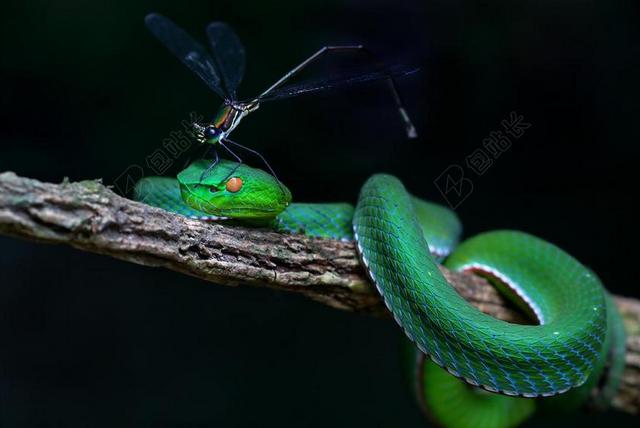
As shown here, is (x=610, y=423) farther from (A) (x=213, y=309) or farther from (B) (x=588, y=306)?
(A) (x=213, y=309)

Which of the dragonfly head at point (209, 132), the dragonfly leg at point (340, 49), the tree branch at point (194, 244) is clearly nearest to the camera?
the tree branch at point (194, 244)

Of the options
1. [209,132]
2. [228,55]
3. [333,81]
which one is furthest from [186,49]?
[333,81]

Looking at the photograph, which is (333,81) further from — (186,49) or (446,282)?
(446,282)

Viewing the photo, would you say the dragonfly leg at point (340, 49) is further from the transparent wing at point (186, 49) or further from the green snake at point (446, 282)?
the green snake at point (446, 282)

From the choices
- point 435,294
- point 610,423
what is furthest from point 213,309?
point 610,423

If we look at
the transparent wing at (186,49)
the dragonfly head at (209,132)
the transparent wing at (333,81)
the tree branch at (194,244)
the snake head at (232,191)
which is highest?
the transparent wing at (186,49)

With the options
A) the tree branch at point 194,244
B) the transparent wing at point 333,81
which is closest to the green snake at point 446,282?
the tree branch at point 194,244

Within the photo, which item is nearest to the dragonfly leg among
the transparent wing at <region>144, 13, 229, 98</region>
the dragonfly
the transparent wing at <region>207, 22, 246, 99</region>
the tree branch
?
the dragonfly
